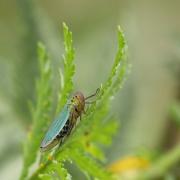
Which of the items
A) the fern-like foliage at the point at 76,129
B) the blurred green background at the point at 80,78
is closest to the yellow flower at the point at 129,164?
the blurred green background at the point at 80,78

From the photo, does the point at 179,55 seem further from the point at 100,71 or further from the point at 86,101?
the point at 86,101

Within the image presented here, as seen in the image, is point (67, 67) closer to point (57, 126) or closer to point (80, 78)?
point (57, 126)

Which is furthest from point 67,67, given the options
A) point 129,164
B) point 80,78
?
point 80,78

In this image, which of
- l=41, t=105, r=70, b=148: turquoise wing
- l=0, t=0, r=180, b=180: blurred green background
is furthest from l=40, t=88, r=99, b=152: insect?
l=0, t=0, r=180, b=180: blurred green background

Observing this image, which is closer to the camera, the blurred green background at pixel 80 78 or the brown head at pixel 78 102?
the brown head at pixel 78 102

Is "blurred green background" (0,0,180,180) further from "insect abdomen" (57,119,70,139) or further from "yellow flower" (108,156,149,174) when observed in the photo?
"insect abdomen" (57,119,70,139)

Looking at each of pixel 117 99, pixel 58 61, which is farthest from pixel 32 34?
pixel 117 99

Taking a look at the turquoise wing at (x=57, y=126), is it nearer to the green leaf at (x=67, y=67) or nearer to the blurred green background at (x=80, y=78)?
the green leaf at (x=67, y=67)
